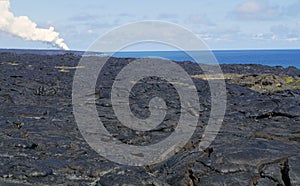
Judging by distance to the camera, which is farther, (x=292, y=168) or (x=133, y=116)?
(x=133, y=116)

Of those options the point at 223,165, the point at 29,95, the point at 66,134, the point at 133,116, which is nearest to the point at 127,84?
the point at 29,95

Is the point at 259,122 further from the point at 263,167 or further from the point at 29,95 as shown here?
the point at 29,95

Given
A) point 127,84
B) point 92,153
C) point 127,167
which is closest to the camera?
point 127,167

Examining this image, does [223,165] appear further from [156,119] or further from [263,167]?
[156,119]

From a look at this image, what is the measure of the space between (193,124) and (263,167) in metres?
8.47

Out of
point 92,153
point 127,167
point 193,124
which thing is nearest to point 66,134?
point 92,153

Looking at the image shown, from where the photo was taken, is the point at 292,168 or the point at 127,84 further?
the point at 127,84

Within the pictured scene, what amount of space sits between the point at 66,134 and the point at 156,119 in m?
6.09

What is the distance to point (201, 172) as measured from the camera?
45.2ft

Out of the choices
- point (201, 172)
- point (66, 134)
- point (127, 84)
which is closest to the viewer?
point (201, 172)

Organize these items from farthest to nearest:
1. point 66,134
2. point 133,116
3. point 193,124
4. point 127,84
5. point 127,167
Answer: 1. point 127,84
2. point 133,116
3. point 193,124
4. point 66,134
5. point 127,167

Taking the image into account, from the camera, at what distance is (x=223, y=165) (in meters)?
14.2

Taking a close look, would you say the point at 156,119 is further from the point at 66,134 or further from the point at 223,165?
the point at 223,165

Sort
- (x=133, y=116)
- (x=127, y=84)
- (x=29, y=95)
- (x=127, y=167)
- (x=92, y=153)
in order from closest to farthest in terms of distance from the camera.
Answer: (x=127, y=167), (x=92, y=153), (x=133, y=116), (x=29, y=95), (x=127, y=84)
